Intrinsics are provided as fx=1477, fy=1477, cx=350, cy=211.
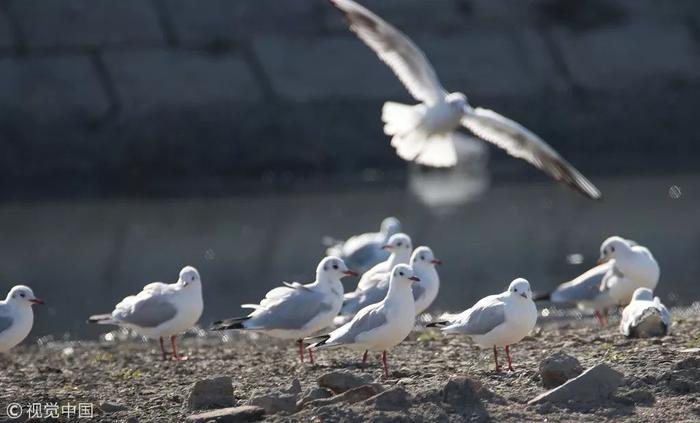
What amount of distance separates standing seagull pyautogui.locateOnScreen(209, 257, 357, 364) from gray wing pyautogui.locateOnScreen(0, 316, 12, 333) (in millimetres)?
1406

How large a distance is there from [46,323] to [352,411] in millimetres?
7106

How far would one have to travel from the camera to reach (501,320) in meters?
8.68

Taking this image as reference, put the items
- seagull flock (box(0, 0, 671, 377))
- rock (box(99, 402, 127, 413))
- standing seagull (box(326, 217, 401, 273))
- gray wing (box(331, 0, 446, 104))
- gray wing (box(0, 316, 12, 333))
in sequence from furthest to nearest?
standing seagull (box(326, 217, 401, 273)), gray wing (box(331, 0, 446, 104)), gray wing (box(0, 316, 12, 333)), seagull flock (box(0, 0, 671, 377)), rock (box(99, 402, 127, 413))

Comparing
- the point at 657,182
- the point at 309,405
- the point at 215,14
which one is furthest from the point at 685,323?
the point at 215,14

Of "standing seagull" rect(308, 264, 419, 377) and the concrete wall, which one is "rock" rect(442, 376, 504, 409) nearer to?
"standing seagull" rect(308, 264, 419, 377)

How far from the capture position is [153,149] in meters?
23.6

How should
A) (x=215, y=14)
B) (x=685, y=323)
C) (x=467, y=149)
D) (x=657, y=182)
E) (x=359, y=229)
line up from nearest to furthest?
(x=685, y=323) → (x=359, y=229) → (x=657, y=182) → (x=467, y=149) → (x=215, y=14)

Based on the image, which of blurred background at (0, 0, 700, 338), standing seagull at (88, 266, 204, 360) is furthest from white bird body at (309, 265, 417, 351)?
blurred background at (0, 0, 700, 338)

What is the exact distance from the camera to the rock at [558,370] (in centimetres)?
782

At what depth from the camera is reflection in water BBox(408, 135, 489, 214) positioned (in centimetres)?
2128

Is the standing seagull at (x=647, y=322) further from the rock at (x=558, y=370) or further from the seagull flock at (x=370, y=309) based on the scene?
the rock at (x=558, y=370)

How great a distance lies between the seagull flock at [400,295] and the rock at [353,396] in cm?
122

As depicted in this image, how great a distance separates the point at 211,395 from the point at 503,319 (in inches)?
73.6

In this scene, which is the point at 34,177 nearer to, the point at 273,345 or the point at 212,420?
the point at 273,345
